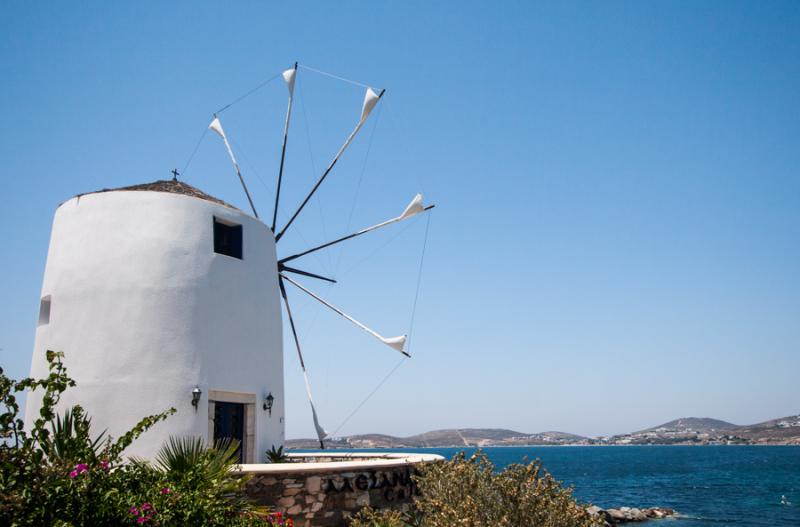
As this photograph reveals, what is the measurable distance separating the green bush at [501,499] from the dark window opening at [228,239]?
7028mm

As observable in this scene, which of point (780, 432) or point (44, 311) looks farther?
point (780, 432)

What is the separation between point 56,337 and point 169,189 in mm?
3684

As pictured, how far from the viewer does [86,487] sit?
611 cm

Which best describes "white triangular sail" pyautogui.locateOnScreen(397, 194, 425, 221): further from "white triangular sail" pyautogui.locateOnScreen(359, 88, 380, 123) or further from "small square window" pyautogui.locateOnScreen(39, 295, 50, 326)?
"small square window" pyautogui.locateOnScreen(39, 295, 50, 326)

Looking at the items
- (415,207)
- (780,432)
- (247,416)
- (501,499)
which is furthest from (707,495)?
(780,432)

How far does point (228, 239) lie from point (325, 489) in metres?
5.97

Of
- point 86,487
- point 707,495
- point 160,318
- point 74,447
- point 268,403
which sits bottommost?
point 707,495

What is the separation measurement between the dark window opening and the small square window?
346 centimetres

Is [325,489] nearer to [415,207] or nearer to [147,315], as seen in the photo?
[147,315]

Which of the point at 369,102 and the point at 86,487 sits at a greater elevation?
the point at 369,102

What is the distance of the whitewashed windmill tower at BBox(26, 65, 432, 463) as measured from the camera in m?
11.1

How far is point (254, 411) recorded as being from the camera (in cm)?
1251

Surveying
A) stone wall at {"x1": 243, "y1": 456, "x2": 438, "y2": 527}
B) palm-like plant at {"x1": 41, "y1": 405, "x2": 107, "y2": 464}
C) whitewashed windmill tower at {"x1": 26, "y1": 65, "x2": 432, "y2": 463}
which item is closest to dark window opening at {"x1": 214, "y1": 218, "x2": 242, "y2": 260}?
whitewashed windmill tower at {"x1": 26, "y1": 65, "x2": 432, "y2": 463}

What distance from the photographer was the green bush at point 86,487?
5.66 m
